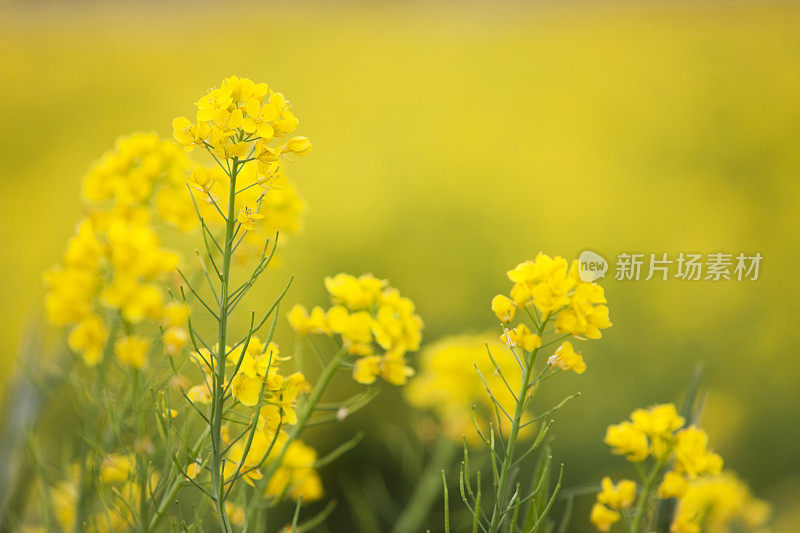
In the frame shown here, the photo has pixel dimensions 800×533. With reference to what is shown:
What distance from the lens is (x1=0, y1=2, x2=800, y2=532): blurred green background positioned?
142 centimetres

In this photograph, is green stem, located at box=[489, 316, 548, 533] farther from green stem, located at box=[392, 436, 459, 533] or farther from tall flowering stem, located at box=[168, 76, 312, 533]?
green stem, located at box=[392, 436, 459, 533]

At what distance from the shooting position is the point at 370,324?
0.48 meters

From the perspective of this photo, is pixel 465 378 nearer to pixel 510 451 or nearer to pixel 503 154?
pixel 510 451

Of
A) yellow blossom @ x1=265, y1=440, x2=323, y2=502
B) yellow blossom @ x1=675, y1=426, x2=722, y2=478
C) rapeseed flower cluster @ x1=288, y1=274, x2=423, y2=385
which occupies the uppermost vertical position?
rapeseed flower cluster @ x1=288, y1=274, x2=423, y2=385

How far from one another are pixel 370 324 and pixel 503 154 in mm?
Answer: 1388

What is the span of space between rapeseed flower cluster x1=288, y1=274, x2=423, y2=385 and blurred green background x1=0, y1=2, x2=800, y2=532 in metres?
0.82

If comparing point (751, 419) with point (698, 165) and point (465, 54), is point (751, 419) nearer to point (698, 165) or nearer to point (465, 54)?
point (698, 165)

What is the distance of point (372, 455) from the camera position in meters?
1.28

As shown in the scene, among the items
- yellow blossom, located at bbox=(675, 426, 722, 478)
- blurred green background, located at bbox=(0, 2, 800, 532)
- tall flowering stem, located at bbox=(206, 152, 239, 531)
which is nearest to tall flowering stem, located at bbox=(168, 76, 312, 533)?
tall flowering stem, located at bbox=(206, 152, 239, 531)

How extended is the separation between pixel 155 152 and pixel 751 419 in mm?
1281

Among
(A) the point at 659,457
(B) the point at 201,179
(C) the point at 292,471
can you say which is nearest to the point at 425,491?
(C) the point at 292,471

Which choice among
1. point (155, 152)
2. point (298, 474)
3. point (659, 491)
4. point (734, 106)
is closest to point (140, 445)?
point (298, 474)

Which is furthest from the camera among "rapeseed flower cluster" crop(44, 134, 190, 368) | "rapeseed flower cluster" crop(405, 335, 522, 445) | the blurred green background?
the blurred green background

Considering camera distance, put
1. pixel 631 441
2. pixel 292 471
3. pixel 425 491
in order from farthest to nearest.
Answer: pixel 425 491
pixel 292 471
pixel 631 441
